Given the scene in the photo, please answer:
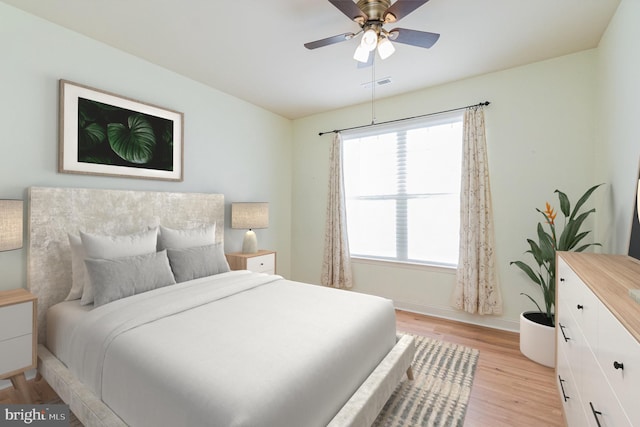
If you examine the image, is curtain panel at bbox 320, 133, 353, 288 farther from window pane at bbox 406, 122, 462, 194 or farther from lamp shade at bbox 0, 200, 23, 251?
lamp shade at bbox 0, 200, 23, 251

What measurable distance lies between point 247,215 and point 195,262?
1055 mm

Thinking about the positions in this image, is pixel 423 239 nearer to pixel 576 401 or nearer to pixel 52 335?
pixel 576 401

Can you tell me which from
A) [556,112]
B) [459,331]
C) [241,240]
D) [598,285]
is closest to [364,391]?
[598,285]

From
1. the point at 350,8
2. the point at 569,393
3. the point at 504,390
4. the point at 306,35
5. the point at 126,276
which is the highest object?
the point at 306,35

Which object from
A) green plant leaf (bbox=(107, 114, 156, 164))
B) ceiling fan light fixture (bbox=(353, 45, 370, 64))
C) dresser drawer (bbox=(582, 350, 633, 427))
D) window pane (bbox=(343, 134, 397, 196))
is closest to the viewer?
dresser drawer (bbox=(582, 350, 633, 427))

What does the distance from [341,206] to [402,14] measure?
101 inches

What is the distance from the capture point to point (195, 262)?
250cm

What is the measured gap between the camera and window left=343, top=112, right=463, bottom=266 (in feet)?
11.0

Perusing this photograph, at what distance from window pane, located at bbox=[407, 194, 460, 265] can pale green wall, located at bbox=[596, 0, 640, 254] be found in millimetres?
1230

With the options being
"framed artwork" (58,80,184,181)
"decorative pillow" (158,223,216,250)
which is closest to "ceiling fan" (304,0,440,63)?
"framed artwork" (58,80,184,181)

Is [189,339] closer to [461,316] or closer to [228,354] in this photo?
[228,354]

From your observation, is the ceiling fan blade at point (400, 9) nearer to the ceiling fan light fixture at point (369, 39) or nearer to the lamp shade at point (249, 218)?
the ceiling fan light fixture at point (369, 39)

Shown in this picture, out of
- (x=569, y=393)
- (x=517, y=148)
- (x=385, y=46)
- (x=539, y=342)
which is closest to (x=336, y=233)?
(x=517, y=148)

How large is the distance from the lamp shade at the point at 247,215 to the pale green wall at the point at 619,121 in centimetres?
321
